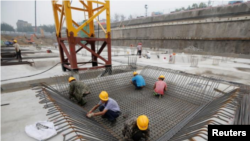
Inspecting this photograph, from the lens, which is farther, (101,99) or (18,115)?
(18,115)

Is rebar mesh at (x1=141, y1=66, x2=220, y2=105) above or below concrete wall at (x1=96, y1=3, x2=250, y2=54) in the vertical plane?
below

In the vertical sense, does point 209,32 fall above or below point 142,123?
above

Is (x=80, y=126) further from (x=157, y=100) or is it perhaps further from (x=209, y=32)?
(x=209, y=32)

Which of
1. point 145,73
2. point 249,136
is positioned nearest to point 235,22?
point 145,73

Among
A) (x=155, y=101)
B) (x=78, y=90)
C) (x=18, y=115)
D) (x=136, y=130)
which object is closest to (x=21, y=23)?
(x=18, y=115)

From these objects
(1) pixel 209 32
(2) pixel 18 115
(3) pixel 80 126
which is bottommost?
(2) pixel 18 115

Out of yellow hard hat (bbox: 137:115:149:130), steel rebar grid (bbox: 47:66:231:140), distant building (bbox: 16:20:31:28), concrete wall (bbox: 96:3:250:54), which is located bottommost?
steel rebar grid (bbox: 47:66:231:140)

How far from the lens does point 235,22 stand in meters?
15.8

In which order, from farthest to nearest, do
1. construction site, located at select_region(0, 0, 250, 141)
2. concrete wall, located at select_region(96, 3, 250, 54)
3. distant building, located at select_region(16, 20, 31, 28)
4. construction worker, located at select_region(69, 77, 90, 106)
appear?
distant building, located at select_region(16, 20, 31, 28) → concrete wall, located at select_region(96, 3, 250, 54) → construction worker, located at select_region(69, 77, 90, 106) → construction site, located at select_region(0, 0, 250, 141)

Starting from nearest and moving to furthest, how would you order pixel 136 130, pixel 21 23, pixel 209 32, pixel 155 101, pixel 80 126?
pixel 80 126 → pixel 136 130 → pixel 155 101 → pixel 209 32 → pixel 21 23

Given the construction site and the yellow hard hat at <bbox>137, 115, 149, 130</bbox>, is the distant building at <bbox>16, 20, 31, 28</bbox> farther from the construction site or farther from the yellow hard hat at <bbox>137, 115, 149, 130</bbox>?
the yellow hard hat at <bbox>137, 115, 149, 130</bbox>

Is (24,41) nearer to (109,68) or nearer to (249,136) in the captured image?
(109,68)

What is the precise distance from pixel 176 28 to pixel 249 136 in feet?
77.3

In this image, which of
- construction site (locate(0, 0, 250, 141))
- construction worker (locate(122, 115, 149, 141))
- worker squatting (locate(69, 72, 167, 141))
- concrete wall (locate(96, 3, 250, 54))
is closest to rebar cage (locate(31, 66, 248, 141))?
construction site (locate(0, 0, 250, 141))
